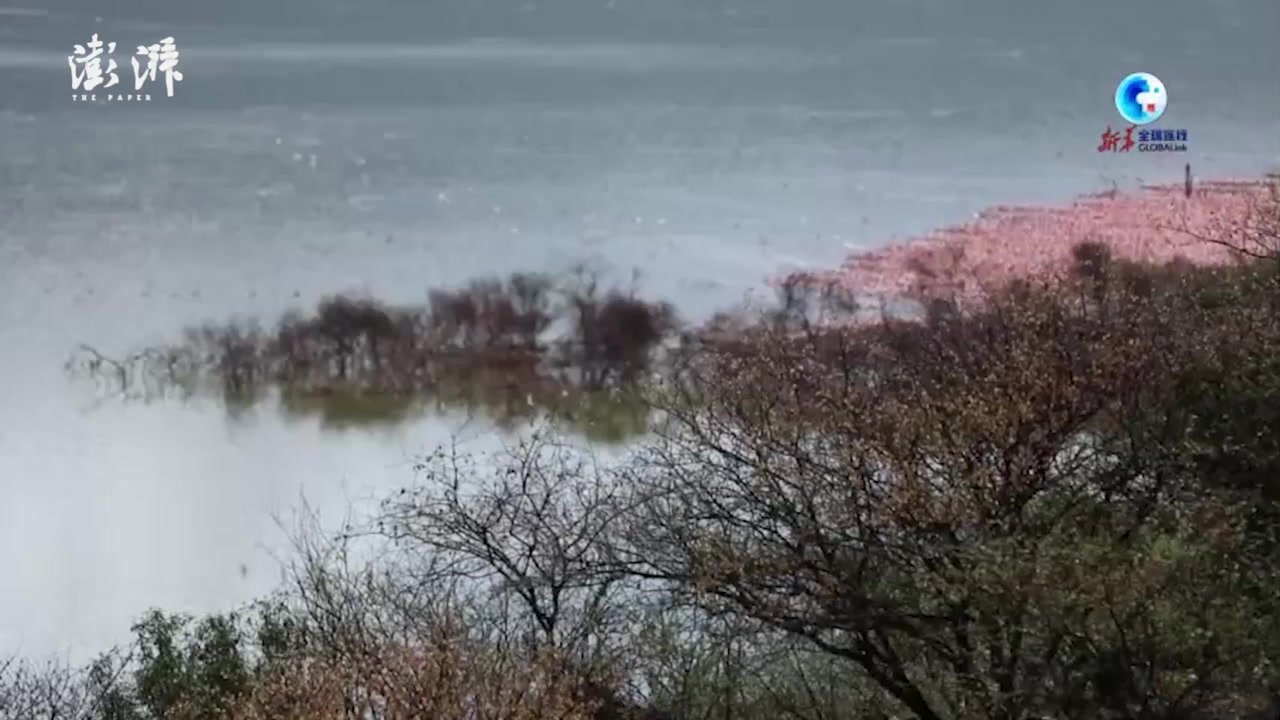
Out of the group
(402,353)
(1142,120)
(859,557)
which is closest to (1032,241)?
(1142,120)

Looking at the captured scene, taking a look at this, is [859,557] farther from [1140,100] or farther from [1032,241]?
[1140,100]

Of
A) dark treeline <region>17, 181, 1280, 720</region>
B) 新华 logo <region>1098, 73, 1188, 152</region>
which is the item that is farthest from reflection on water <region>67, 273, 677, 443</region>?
新华 logo <region>1098, 73, 1188, 152</region>

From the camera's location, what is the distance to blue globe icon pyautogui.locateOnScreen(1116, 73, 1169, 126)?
228 inches

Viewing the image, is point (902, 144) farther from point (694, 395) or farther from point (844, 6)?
point (694, 395)

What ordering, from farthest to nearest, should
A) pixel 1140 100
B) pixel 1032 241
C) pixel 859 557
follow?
pixel 1140 100 → pixel 1032 241 → pixel 859 557

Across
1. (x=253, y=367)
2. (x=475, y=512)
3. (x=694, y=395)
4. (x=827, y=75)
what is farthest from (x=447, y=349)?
(x=827, y=75)

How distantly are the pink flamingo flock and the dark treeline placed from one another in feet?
1.26

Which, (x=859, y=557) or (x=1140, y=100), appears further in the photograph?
(x=1140, y=100)

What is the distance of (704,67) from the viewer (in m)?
5.93

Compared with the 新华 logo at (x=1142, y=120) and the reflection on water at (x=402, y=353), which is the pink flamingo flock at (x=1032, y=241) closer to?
the 新华 logo at (x=1142, y=120)

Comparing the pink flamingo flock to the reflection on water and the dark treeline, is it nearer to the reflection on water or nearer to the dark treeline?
the dark treeline

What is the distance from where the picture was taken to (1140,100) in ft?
19.1

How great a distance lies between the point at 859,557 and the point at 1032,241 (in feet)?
7.98

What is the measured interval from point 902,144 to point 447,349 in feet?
7.02
